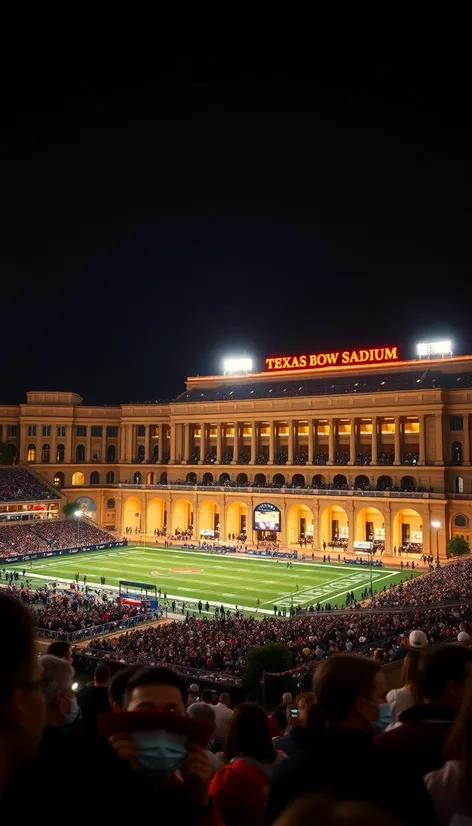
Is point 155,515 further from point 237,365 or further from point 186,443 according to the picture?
point 237,365

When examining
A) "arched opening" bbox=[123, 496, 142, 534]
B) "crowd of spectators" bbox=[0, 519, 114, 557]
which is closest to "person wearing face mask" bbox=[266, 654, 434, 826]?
"crowd of spectators" bbox=[0, 519, 114, 557]

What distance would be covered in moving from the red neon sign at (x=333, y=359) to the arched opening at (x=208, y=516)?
90.8 ft

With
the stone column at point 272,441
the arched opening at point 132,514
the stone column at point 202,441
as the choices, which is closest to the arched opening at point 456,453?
the stone column at point 272,441

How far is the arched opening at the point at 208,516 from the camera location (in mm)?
103812

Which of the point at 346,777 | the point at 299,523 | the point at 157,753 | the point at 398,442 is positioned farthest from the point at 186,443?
the point at 346,777

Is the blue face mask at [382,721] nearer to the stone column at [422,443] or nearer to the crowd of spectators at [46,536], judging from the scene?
the crowd of spectators at [46,536]

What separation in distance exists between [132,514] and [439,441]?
5653 centimetres

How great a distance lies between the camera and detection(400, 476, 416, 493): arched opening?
87800mm

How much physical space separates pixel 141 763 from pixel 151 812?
17.4 inches

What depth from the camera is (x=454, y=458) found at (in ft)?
287

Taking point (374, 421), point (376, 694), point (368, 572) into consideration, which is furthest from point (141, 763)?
point (374, 421)

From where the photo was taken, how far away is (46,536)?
90.9m

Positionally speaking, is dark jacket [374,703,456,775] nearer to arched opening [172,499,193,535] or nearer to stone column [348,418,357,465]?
stone column [348,418,357,465]

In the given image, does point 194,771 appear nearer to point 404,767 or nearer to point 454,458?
point 404,767
